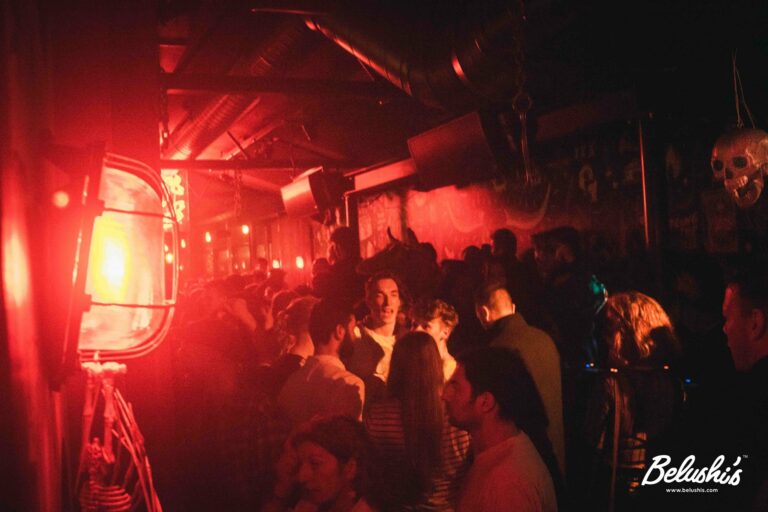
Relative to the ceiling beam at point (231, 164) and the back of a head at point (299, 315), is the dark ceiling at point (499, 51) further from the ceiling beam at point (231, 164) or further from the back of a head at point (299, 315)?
the back of a head at point (299, 315)

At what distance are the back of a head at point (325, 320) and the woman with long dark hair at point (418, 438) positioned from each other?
797 millimetres

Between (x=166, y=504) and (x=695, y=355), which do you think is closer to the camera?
(x=166, y=504)

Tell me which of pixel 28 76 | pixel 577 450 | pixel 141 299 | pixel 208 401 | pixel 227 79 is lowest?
pixel 577 450

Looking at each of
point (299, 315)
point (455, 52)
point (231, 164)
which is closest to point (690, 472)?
point (299, 315)

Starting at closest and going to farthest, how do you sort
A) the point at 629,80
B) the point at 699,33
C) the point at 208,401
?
the point at 208,401 < the point at 699,33 < the point at 629,80

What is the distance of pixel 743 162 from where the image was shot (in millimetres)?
4363

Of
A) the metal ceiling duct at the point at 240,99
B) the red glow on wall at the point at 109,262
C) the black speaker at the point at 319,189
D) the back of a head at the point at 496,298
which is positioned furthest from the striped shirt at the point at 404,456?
the black speaker at the point at 319,189

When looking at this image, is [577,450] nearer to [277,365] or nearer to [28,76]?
[277,365]

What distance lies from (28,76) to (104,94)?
860mm

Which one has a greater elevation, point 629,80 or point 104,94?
point 629,80

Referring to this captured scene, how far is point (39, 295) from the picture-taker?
1752mm

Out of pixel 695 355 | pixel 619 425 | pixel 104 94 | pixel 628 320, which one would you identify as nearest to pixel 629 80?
pixel 695 355

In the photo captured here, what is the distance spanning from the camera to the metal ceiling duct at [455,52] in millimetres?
4566

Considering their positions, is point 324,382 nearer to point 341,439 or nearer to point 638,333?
point 341,439
